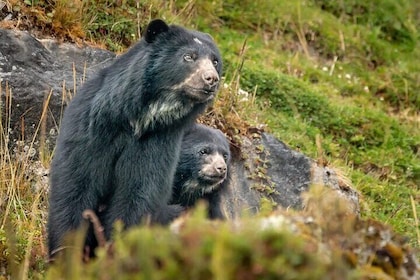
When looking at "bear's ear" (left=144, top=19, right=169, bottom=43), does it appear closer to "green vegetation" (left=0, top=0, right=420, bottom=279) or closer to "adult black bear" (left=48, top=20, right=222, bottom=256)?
"adult black bear" (left=48, top=20, right=222, bottom=256)

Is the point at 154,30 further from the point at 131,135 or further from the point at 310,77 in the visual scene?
the point at 310,77

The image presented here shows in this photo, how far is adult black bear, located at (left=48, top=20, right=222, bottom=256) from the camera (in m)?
5.85

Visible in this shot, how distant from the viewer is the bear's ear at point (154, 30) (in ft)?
20.1

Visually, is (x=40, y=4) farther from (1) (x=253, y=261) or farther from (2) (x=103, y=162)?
(1) (x=253, y=261)

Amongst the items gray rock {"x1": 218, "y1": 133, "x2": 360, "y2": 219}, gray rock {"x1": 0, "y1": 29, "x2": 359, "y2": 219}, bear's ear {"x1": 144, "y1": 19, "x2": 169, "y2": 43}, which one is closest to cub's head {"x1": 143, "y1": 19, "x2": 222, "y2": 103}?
bear's ear {"x1": 144, "y1": 19, "x2": 169, "y2": 43}

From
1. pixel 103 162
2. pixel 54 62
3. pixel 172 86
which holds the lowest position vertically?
pixel 54 62

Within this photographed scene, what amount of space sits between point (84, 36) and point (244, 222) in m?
6.93

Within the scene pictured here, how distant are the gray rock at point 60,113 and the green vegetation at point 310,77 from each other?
31 cm

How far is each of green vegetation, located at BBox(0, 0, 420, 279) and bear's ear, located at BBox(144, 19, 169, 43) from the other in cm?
165

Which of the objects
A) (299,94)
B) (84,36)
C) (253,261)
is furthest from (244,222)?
(299,94)

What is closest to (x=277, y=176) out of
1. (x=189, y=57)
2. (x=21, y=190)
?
(x=21, y=190)

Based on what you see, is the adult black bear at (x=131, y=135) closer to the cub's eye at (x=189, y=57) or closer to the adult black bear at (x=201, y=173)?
the cub's eye at (x=189, y=57)

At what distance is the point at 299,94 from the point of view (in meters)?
12.2

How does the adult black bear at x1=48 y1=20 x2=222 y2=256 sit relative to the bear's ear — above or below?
below
